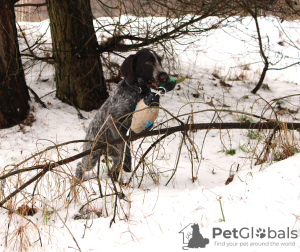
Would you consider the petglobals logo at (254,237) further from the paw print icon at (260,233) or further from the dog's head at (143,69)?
the dog's head at (143,69)

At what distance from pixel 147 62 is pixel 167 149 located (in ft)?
5.29

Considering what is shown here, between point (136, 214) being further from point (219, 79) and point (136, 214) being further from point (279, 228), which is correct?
point (219, 79)

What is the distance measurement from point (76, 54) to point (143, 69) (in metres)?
2.25

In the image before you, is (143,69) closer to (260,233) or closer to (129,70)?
(129,70)

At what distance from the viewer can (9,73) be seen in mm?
4035

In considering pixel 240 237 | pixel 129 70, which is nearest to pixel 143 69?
pixel 129 70

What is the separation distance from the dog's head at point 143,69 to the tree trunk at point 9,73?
2.08m

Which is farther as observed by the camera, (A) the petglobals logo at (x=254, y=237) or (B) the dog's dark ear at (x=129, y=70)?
(B) the dog's dark ear at (x=129, y=70)

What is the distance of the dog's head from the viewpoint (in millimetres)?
2664

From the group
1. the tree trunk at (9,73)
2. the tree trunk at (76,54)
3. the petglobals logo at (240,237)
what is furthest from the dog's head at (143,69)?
the tree trunk at (9,73)

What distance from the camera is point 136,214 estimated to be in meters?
2.04

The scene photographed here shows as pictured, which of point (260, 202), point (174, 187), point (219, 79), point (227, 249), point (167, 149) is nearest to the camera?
point (227, 249)

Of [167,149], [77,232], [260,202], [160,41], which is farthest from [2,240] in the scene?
[160,41]

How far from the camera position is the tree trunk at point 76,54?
14.7 feet
